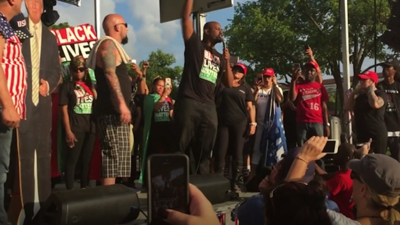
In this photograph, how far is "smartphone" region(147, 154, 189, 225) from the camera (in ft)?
7.22

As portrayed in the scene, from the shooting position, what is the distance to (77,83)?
6.53m

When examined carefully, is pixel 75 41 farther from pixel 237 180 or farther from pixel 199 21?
pixel 237 180

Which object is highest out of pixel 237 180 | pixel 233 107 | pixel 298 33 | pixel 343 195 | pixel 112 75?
pixel 298 33

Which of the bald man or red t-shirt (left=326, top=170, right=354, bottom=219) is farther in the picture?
the bald man

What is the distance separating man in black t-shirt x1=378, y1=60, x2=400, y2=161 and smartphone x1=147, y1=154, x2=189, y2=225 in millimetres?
6396

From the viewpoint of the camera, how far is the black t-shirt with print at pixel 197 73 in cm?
535

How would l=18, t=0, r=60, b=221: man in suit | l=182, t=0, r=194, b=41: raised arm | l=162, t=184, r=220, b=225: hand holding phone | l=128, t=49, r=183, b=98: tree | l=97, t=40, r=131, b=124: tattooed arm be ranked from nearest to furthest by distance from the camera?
l=162, t=184, r=220, b=225: hand holding phone
l=18, t=0, r=60, b=221: man in suit
l=97, t=40, r=131, b=124: tattooed arm
l=182, t=0, r=194, b=41: raised arm
l=128, t=49, r=183, b=98: tree

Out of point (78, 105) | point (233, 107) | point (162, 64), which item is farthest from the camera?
point (162, 64)

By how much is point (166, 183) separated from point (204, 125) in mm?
3139

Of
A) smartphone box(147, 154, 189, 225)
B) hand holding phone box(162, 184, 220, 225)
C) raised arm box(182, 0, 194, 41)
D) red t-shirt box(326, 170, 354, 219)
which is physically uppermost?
raised arm box(182, 0, 194, 41)

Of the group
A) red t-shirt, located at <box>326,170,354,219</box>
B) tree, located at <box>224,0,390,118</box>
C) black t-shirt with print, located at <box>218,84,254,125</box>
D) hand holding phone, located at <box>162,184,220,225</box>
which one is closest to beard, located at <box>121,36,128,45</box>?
black t-shirt with print, located at <box>218,84,254,125</box>

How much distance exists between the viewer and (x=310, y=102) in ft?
27.3

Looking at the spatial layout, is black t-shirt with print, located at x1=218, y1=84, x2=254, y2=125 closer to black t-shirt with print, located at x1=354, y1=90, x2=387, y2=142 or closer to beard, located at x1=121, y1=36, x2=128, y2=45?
black t-shirt with print, located at x1=354, y1=90, x2=387, y2=142

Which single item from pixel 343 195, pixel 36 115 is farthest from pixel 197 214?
pixel 36 115
